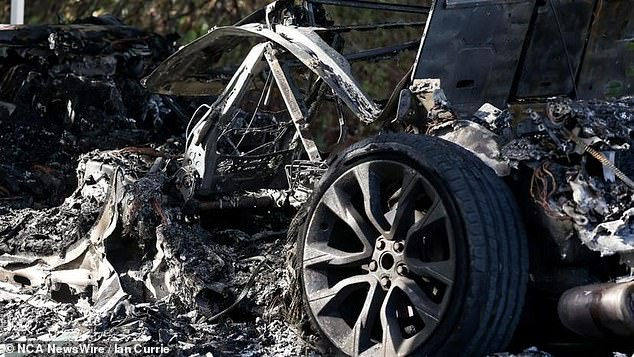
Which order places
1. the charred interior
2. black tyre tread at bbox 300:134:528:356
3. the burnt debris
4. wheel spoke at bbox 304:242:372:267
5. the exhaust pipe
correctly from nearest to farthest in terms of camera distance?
1. the exhaust pipe
2. black tyre tread at bbox 300:134:528:356
3. the charred interior
4. wheel spoke at bbox 304:242:372:267
5. the burnt debris

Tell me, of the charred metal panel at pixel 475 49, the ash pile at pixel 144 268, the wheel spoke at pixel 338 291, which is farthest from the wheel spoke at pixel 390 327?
the charred metal panel at pixel 475 49

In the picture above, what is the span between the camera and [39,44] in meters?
10.7

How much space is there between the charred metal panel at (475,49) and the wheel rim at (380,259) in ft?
A: 2.85

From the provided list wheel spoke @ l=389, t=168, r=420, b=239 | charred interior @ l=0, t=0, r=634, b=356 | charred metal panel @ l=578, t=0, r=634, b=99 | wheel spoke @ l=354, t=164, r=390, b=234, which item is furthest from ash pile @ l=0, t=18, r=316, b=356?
charred metal panel @ l=578, t=0, r=634, b=99

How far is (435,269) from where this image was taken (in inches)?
206

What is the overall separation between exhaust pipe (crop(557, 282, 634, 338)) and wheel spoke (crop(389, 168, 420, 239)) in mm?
803

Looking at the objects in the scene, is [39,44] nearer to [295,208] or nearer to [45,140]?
[45,140]

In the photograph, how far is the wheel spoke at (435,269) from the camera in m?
5.18

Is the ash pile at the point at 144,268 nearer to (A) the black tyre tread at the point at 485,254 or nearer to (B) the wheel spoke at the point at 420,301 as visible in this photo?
(B) the wheel spoke at the point at 420,301

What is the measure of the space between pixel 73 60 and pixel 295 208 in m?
4.40

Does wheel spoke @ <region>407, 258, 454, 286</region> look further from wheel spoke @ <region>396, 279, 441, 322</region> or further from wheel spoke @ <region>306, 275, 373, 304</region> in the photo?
wheel spoke @ <region>306, 275, 373, 304</region>

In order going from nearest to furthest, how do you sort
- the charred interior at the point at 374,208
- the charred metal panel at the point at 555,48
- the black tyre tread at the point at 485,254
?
the black tyre tread at the point at 485,254 < the charred interior at the point at 374,208 < the charred metal panel at the point at 555,48

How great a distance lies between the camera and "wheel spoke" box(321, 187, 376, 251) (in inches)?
219

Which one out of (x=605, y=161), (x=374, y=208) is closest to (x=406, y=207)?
(x=374, y=208)
